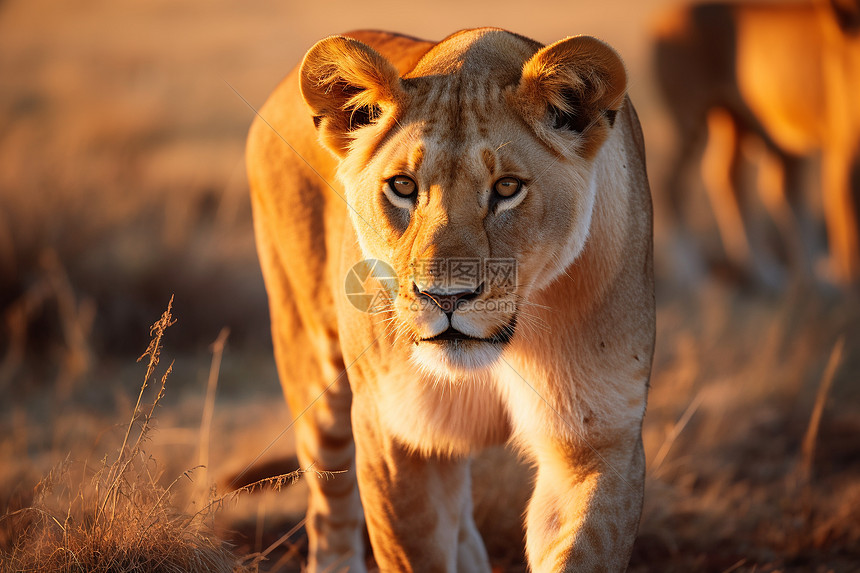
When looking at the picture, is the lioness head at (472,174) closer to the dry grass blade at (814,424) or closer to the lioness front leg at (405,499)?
the lioness front leg at (405,499)

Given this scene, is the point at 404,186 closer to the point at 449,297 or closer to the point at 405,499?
the point at 449,297

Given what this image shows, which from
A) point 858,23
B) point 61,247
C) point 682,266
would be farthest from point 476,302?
point 682,266

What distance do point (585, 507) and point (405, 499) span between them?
1.77 feet

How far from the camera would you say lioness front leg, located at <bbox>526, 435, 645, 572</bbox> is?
2.20m

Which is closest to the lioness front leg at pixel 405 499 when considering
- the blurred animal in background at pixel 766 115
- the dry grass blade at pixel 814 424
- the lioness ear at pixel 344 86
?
the lioness ear at pixel 344 86

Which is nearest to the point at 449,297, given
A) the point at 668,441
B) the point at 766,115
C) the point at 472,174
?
the point at 472,174

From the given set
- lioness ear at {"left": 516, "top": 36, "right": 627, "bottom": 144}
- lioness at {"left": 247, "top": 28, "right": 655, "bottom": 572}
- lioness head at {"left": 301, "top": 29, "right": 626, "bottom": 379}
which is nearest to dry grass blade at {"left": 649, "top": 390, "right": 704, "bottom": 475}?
lioness at {"left": 247, "top": 28, "right": 655, "bottom": 572}

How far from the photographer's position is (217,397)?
538 cm

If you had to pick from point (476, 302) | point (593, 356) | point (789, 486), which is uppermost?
point (476, 302)

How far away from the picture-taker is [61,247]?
574 centimetres

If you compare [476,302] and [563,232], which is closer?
[476,302]

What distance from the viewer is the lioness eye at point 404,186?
213cm

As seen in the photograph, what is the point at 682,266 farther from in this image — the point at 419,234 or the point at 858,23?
the point at 419,234

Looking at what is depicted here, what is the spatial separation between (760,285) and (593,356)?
17.8 feet
